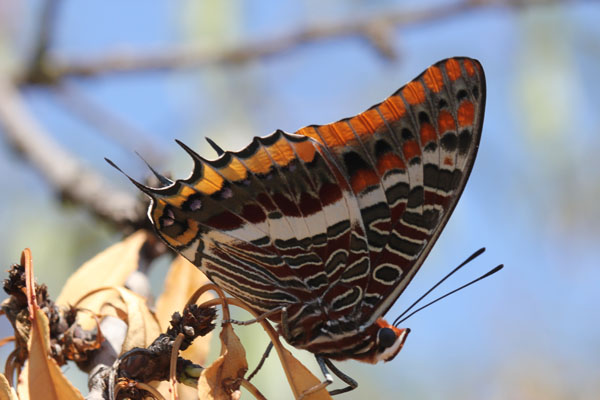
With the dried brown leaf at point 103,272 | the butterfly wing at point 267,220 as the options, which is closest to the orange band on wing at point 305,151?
the butterfly wing at point 267,220

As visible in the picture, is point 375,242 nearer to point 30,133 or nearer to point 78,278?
point 78,278

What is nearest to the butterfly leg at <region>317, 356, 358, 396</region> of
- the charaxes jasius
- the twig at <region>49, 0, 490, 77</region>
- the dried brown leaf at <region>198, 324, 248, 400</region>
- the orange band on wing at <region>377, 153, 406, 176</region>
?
the charaxes jasius

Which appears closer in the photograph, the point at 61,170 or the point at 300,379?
the point at 300,379

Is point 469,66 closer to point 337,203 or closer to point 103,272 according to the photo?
point 337,203

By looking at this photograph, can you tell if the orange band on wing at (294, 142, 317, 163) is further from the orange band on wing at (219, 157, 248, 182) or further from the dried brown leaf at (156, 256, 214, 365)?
the dried brown leaf at (156, 256, 214, 365)

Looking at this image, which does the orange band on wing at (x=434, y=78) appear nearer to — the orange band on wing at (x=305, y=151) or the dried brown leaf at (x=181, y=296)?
the orange band on wing at (x=305, y=151)

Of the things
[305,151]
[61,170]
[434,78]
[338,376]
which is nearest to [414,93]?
[434,78]
